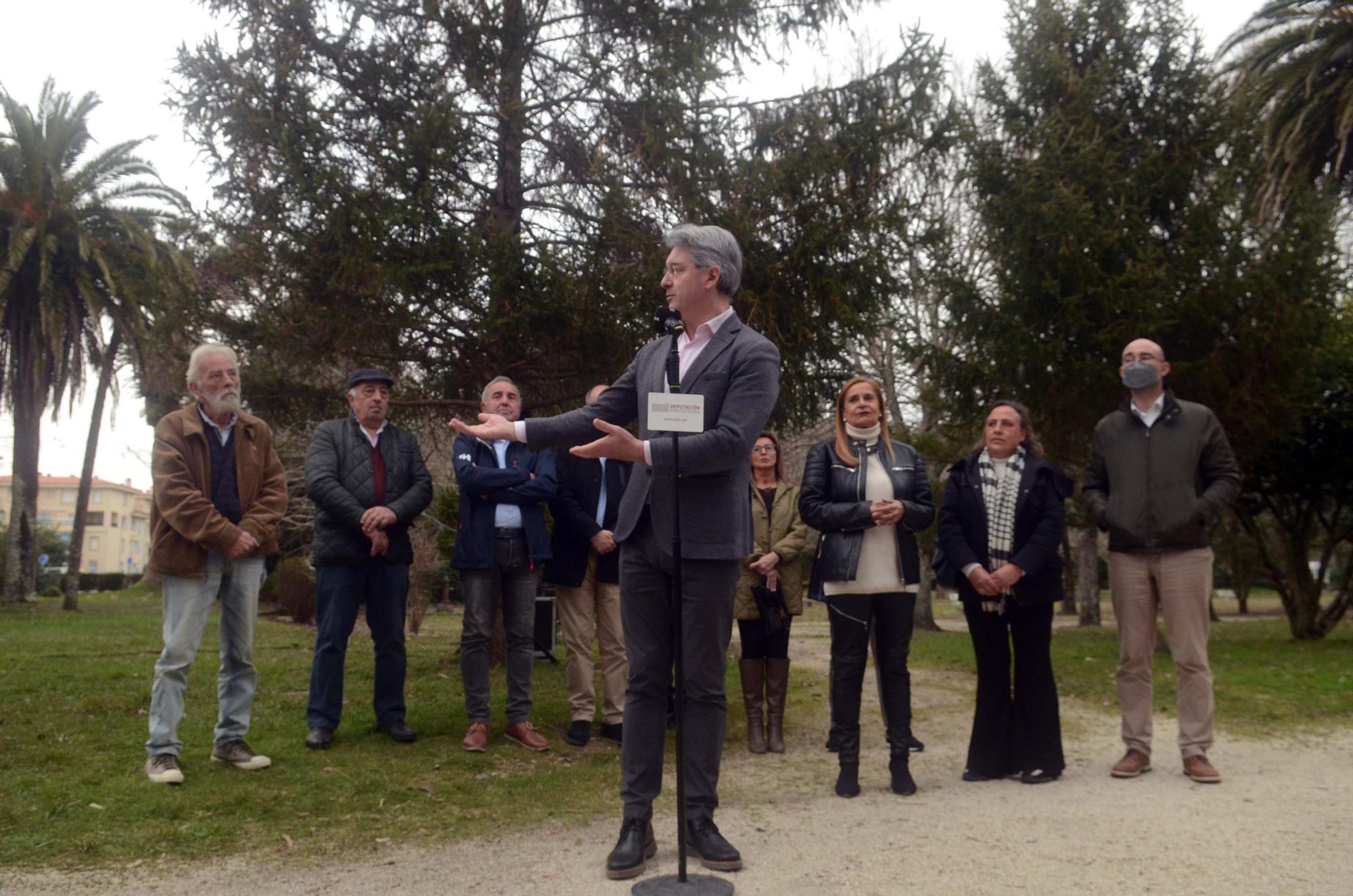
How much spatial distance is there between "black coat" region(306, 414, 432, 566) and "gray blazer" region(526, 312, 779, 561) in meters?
2.45

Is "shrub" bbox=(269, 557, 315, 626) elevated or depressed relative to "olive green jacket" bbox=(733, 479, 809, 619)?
depressed

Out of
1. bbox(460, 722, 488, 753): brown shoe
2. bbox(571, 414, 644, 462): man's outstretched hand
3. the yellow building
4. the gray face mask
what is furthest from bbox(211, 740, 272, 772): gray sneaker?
the yellow building

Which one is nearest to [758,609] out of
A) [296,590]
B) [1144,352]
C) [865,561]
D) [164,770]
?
[865,561]

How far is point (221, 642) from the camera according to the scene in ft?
18.4

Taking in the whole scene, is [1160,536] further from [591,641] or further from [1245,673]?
[1245,673]

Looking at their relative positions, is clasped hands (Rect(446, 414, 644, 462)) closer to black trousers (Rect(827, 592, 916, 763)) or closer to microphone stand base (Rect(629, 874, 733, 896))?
microphone stand base (Rect(629, 874, 733, 896))

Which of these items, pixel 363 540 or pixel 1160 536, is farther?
pixel 363 540

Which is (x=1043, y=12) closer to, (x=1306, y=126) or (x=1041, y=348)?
(x=1041, y=348)

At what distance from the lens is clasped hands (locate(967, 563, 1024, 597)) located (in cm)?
566

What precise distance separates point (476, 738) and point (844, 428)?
104 inches

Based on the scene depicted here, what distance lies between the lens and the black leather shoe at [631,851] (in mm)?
3838

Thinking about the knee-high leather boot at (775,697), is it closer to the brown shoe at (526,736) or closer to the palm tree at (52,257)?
the brown shoe at (526,736)

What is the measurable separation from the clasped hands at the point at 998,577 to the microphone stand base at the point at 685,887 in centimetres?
252

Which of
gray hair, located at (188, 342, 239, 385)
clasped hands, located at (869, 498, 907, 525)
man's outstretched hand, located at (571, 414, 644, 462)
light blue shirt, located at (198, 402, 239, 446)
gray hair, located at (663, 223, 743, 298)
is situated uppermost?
gray hair, located at (663, 223, 743, 298)
